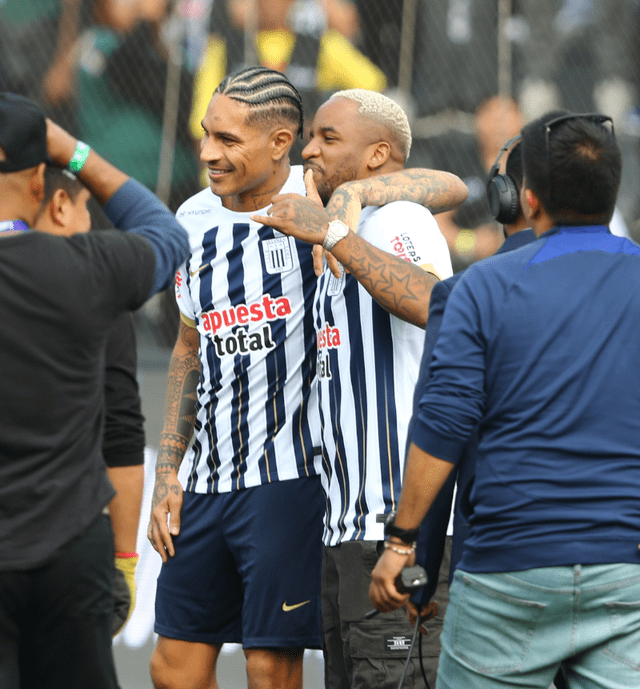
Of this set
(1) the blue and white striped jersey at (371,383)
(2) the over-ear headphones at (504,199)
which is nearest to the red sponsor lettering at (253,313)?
(1) the blue and white striped jersey at (371,383)

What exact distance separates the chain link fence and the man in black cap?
19.2ft

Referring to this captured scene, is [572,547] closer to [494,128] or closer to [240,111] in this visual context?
[240,111]

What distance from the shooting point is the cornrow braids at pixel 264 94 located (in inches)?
133

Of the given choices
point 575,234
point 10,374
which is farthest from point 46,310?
point 575,234

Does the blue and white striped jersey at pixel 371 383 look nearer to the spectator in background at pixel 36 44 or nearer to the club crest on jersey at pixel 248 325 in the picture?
the club crest on jersey at pixel 248 325

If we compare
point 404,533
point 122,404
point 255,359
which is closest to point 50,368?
point 122,404

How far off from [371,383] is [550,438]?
848 mm

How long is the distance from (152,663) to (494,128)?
5.83m

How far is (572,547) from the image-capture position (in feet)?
6.92

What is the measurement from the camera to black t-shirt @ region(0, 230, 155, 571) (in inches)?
81.6

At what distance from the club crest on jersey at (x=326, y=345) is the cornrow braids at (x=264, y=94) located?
811 mm

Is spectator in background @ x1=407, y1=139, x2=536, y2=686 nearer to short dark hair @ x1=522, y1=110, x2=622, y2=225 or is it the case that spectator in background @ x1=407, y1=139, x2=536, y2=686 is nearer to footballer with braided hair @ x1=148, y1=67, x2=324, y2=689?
short dark hair @ x1=522, y1=110, x2=622, y2=225

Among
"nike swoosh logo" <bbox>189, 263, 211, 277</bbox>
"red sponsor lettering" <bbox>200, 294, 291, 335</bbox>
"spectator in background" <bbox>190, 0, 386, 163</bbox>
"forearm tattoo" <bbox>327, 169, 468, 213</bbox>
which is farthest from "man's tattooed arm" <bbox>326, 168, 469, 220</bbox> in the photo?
"spectator in background" <bbox>190, 0, 386, 163</bbox>

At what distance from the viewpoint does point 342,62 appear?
26.1ft
